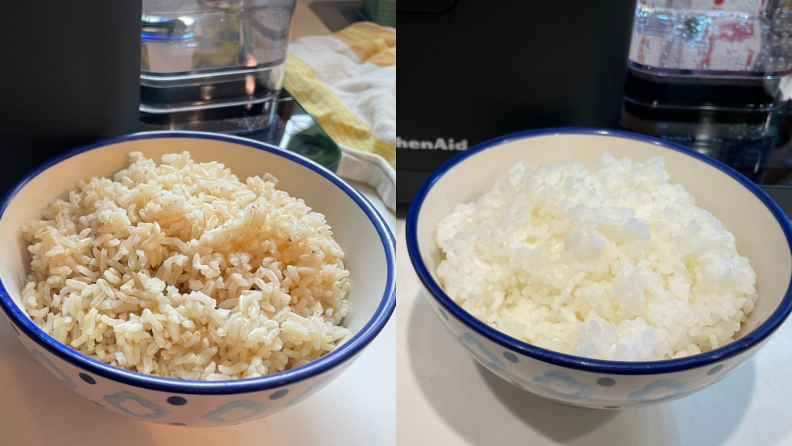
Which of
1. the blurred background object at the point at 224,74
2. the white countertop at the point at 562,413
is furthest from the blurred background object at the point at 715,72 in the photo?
the blurred background object at the point at 224,74

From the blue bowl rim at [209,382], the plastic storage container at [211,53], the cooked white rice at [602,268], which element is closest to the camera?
the blue bowl rim at [209,382]

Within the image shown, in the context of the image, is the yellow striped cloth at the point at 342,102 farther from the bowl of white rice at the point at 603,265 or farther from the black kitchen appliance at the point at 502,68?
the bowl of white rice at the point at 603,265

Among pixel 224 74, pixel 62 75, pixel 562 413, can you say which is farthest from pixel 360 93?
pixel 562 413

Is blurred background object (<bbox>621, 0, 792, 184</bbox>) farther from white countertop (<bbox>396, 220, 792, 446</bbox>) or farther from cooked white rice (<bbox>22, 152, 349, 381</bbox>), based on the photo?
cooked white rice (<bbox>22, 152, 349, 381</bbox>)

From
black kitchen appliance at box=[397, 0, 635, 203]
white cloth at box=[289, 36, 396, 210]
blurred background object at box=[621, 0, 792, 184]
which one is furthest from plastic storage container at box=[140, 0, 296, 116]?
blurred background object at box=[621, 0, 792, 184]

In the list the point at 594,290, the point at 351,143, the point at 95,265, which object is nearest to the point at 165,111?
the point at 351,143

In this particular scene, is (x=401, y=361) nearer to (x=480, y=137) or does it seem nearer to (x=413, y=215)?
(x=413, y=215)
